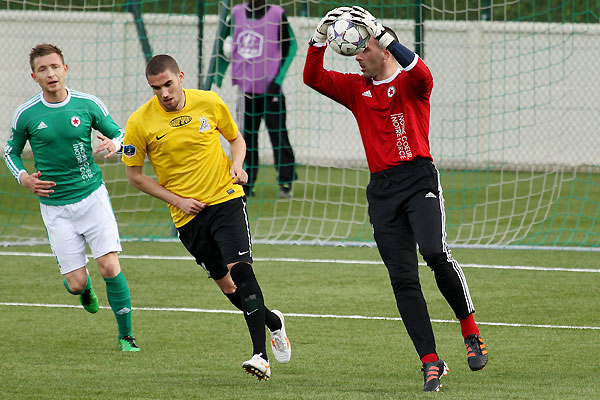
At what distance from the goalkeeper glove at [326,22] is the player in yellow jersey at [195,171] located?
35.4 inches

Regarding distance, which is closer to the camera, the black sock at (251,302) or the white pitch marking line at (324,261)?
the black sock at (251,302)

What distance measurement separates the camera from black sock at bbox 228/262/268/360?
19.1 feet

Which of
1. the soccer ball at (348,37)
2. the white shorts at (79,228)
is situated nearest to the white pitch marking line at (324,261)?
the white shorts at (79,228)

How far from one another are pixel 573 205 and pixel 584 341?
289 inches

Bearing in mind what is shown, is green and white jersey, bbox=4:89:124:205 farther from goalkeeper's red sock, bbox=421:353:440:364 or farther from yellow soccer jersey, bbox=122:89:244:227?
goalkeeper's red sock, bbox=421:353:440:364

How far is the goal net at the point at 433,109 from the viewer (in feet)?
40.5

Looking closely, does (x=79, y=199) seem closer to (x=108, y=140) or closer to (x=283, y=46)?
(x=108, y=140)

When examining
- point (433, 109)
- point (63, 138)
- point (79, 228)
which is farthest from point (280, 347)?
point (433, 109)

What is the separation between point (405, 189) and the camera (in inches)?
222

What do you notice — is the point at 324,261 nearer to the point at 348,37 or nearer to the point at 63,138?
the point at 63,138

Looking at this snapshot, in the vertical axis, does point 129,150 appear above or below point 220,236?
above

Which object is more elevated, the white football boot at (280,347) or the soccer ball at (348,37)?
the soccer ball at (348,37)

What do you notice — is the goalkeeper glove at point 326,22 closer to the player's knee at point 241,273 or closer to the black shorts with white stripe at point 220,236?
the black shorts with white stripe at point 220,236

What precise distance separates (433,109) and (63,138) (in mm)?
12004
